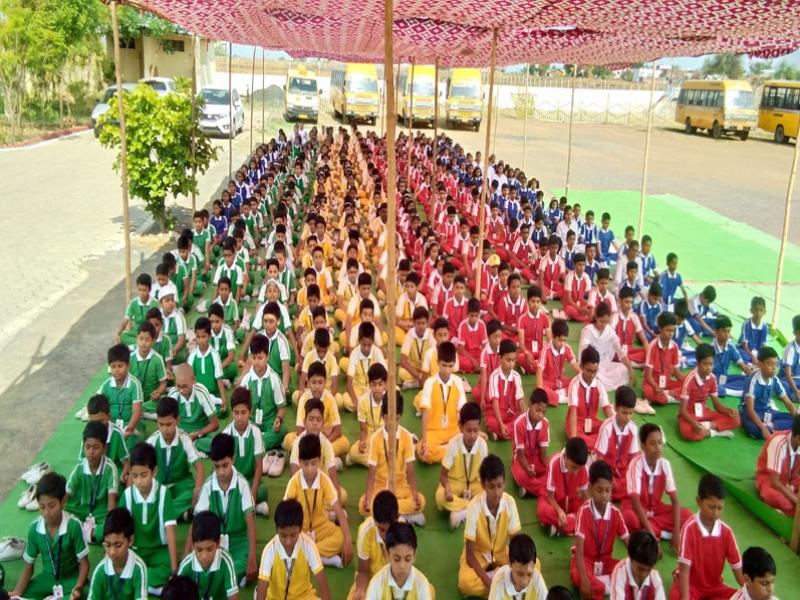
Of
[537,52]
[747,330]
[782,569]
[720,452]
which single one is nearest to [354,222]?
[537,52]

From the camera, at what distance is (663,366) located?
6457 millimetres

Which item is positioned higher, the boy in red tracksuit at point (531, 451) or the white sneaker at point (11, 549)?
the boy in red tracksuit at point (531, 451)

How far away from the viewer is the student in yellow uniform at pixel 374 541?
11.6 feet

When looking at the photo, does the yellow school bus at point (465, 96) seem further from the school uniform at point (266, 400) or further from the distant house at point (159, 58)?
the school uniform at point (266, 400)

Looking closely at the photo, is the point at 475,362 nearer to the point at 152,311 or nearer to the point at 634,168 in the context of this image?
the point at 152,311

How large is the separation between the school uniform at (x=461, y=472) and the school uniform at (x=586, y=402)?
3.21 feet

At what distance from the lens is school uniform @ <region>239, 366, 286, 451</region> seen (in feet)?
17.5

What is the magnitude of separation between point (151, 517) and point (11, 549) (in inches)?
35.2

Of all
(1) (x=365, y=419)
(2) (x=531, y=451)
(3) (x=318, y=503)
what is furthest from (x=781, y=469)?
(3) (x=318, y=503)

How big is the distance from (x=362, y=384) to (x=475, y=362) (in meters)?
1.35

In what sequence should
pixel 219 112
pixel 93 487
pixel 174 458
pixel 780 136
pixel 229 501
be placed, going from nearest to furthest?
1. pixel 229 501
2. pixel 93 487
3. pixel 174 458
4. pixel 219 112
5. pixel 780 136

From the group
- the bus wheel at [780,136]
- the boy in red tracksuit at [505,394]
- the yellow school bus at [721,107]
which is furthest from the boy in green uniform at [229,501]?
the bus wheel at [780,136]

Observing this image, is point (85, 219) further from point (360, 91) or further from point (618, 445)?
point (360, 91)

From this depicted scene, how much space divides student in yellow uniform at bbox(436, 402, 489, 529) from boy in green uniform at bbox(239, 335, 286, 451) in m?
1.41
